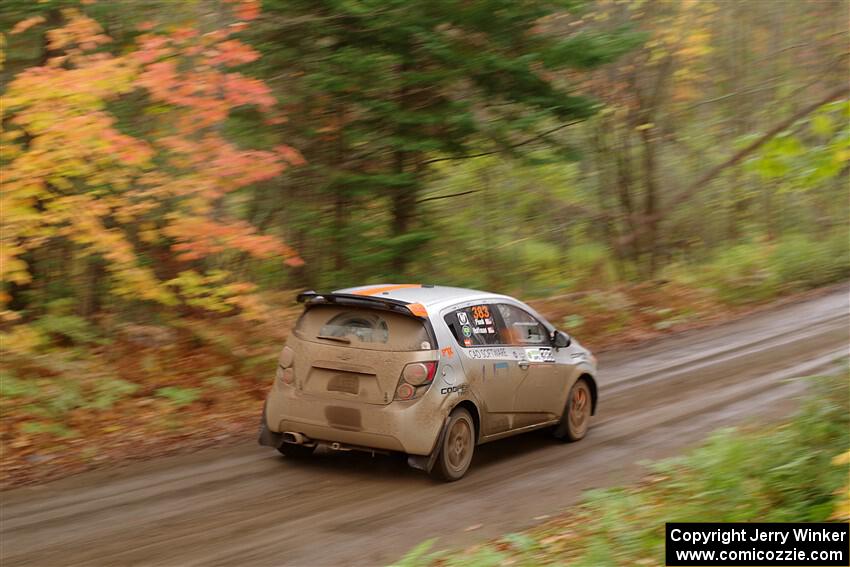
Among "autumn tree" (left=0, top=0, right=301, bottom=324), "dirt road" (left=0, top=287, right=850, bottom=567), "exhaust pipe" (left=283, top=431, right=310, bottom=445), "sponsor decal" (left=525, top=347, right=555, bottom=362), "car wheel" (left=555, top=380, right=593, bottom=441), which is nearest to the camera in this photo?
"dirt road" (left=0, top=287, right=850, bottom=567)

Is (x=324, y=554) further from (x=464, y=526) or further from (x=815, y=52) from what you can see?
(x=815, y=52)

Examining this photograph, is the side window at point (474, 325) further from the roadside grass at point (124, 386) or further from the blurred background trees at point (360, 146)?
the roadside grass at point (124, 386)

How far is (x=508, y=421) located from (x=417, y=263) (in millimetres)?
5838

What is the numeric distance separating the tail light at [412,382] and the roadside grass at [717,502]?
1.80 metres

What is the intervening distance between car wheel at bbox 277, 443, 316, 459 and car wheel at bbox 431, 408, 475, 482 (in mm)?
1556

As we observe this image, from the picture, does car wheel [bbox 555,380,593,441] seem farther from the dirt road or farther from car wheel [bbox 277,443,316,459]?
car wheel [bbox 277,443,316,459]

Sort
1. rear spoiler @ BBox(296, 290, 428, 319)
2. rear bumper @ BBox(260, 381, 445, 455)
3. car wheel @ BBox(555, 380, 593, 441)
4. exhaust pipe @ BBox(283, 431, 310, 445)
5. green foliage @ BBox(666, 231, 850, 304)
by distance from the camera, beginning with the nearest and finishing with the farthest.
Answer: rear bumper @ BBox(260, 381, 445, 455) → rear spoiler @ BBox(296, 290, 428, 319) → exhaust pipe @ BBox(283, 431, 310, 445) → car wheel @ BBox(555, 380, 593, 441) → green foliage @ BBox(666, 231, 850, 304)

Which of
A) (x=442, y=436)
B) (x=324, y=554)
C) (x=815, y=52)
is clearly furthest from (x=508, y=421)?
(x=815, y=52)

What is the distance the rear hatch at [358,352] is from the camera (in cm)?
899

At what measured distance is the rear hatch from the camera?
354 inches

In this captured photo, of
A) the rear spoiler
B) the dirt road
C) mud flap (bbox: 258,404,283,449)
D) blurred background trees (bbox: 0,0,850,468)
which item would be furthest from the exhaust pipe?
blurred background trees (bbox: 0,0,850,468)

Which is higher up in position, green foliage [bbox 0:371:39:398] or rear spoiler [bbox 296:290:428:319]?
rear spoiler [bbox 296:290:428:319]

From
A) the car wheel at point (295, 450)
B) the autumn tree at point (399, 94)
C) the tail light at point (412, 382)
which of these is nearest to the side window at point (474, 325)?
the tail light at point (412, 382)

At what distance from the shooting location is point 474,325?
9.77m
